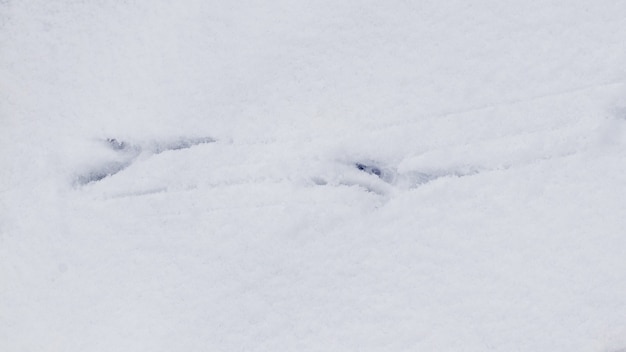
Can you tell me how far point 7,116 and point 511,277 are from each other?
0.88m

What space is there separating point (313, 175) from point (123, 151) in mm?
325

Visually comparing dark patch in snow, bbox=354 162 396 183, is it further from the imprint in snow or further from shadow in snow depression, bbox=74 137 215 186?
shadow in snow depression, bbox=74 137 215 186

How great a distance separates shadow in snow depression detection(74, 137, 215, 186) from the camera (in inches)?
33.9

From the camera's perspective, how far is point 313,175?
856mm

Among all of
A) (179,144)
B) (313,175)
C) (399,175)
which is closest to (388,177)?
(399,175)

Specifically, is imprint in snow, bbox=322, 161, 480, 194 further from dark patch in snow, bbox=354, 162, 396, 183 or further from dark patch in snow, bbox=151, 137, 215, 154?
dark patch in snow, bbox=151, 137, 215, 154

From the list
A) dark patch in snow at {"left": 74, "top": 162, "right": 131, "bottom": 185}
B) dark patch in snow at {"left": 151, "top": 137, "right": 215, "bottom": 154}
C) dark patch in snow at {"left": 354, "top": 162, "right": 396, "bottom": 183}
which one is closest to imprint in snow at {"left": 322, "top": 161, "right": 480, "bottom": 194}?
dark patch in snow at {"left": 354, "top": 162, "right": 396, "bottom": 183}

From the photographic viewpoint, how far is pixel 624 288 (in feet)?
2.72

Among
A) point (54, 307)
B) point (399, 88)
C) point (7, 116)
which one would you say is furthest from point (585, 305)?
point (7, 116)

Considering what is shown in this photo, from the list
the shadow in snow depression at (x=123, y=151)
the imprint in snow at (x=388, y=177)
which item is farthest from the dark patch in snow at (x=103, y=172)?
the imprint in snow at (x=388, y=177)

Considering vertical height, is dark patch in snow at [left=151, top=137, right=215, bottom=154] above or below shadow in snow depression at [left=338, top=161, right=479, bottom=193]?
above

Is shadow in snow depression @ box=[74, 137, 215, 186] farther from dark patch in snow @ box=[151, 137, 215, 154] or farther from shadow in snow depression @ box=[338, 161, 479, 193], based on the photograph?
shadow in snow depression @ box=[338, 161, 479, 193]

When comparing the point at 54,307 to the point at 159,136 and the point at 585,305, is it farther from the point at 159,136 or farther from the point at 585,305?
the point at 585,305

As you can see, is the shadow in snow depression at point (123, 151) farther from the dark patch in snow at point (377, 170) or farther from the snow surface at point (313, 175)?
the dark patch in snow at point (377, 170)
